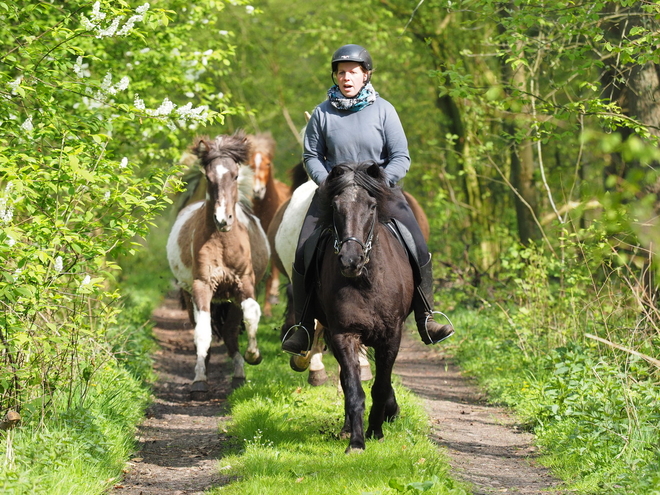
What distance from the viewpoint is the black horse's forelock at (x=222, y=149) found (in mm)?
9508

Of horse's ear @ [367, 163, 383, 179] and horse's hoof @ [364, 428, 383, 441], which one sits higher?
horse's ear @ [367, 163, 383, 179]

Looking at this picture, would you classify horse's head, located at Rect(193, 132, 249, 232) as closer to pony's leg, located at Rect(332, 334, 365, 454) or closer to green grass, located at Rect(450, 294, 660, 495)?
pony's leg, located at Rect(332, 334, 365, 454)

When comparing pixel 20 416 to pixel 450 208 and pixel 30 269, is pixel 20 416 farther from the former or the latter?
pixel 450 208

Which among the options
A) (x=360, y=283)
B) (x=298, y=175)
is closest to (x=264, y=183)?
(x=298, y=175)

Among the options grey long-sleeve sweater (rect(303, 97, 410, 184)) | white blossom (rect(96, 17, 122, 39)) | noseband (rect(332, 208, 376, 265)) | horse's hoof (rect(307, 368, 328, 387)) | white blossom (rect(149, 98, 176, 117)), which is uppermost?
white blossom (rect(96, 17, 122, 39))

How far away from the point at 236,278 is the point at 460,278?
654cm

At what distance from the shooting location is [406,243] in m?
6.67

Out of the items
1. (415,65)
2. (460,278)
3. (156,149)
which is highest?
(415,65)

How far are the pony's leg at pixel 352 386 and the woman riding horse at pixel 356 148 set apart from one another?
2.40 ft

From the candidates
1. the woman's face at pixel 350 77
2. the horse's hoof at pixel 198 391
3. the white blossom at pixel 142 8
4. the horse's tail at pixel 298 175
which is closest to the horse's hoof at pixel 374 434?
the woman's face at pixel 350 77

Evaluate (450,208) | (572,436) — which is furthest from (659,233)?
(450,208)

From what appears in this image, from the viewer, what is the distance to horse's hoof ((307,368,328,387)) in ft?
28.7

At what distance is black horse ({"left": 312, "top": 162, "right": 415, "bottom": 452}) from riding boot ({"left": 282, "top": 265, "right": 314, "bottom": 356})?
1.25ft

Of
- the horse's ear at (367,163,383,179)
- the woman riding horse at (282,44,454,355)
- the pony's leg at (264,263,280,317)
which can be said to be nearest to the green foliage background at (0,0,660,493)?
the woman riding horse at (282,44,454,355)
